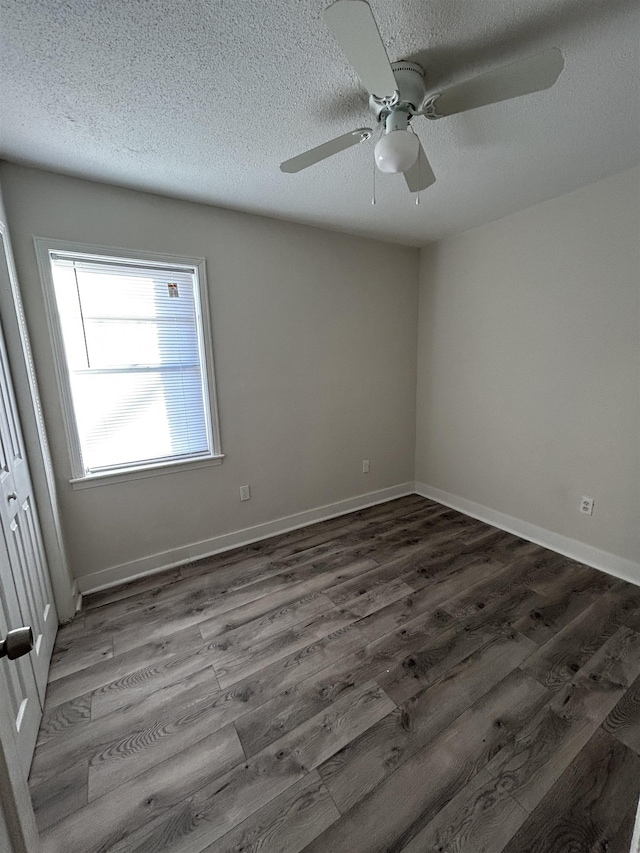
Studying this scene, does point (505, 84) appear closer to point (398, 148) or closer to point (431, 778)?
point (398, 148)

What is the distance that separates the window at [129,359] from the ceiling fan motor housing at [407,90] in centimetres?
148

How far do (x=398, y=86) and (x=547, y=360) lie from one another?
80.9 inches

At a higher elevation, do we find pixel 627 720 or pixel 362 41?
pixel 362 41

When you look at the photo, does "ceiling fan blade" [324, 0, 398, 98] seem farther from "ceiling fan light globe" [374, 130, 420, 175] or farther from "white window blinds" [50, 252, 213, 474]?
"white window blinds" [50, 252, 213, 474]

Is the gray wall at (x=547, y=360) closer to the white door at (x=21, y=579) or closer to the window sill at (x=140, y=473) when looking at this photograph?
the window sill at (x=140, y=473)

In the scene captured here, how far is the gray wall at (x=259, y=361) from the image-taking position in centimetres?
200

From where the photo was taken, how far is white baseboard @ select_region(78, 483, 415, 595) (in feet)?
7.47

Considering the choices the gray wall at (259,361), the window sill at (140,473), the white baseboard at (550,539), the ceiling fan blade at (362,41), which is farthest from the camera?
the white baseboard at (550,539)

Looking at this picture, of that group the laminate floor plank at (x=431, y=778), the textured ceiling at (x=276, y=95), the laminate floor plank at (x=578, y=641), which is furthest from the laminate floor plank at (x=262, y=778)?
the textured ceiling at (x=276, y=95)

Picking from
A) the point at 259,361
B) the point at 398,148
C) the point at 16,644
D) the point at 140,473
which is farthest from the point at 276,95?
the point at 140,473

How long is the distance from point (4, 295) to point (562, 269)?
333 cm

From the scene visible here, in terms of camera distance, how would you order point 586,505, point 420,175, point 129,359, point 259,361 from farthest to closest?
point 259,361
point 586,505
point 129,359
point 420,175

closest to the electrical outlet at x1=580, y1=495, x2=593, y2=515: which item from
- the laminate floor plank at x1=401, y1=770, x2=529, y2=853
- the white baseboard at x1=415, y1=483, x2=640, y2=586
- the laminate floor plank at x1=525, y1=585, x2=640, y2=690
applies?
the white baseboard at x1=415, y1=483, x2=640, y2=586

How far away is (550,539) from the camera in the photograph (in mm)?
2631
